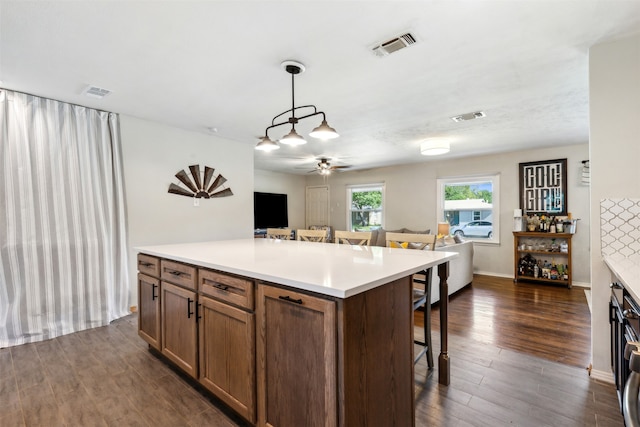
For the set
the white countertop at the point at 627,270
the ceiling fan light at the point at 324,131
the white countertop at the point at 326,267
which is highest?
the ceiling fan light at the point at 324,131

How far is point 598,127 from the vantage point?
6.93 ft

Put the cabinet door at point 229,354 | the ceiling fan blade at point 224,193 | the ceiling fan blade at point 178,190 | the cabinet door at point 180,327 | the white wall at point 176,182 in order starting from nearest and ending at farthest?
the cabinet door at point 229,354 → the cabinet door at point 180,327 → the white wall at point 176,182 → the ceiling fan blade at point 178,190 → the ceiling fan blade at point 224,193

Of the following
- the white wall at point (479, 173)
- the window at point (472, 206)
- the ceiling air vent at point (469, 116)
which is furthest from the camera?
the window at point (472, 206)

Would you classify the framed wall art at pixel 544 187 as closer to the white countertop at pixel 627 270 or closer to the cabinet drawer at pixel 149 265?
the white countertop at pixel 627 270

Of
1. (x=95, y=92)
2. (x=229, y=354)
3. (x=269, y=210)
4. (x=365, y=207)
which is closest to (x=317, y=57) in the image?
(x=229, y=354)

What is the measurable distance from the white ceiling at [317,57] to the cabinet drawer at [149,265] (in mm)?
1526

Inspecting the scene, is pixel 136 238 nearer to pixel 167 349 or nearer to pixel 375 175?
pixel 167 349

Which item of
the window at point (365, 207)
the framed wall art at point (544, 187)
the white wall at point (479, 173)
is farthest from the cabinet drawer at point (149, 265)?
the framed wall art at point (544, 187)

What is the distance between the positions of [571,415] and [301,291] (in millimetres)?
1803

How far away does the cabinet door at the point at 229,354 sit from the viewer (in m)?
1.55

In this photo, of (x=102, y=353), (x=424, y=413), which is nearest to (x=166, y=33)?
(x=102, y=353)

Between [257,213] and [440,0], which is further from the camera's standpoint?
[257,213]

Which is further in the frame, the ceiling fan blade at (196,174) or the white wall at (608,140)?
the ceiling fan blade at (196,174)

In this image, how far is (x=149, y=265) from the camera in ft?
8.08
